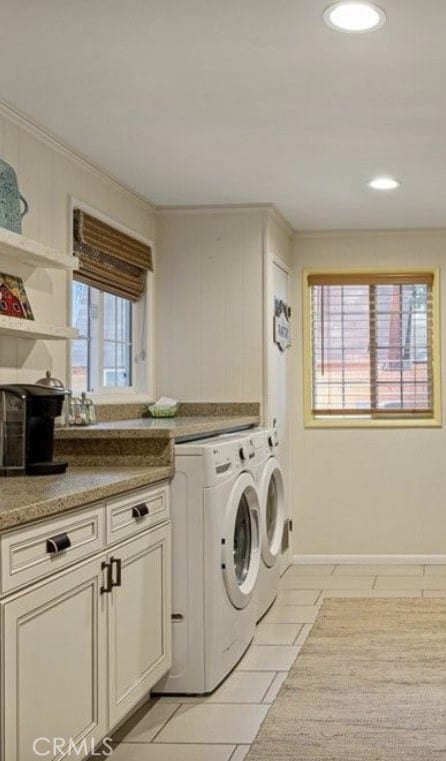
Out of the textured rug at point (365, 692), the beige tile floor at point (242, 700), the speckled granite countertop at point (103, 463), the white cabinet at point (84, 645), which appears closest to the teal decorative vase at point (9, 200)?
the speckled granite countertop at point (103, 463)

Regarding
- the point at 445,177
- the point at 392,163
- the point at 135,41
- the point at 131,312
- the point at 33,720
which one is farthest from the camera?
the point at 131,312

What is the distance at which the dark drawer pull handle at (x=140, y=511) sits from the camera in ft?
9.97

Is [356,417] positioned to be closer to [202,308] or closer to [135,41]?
[202,308]

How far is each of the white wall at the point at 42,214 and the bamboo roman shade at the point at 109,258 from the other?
0.13m

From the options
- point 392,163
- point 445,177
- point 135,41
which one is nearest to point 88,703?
point 135,41

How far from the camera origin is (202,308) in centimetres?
558

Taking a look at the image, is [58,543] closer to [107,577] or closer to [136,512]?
[107,577]

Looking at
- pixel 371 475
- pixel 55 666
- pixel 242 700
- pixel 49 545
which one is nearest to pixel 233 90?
pixel 49 545

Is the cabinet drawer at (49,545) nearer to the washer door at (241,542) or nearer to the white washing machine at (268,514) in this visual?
the washer door at (241,542)

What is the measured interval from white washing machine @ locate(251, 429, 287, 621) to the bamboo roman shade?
1105 millimetres

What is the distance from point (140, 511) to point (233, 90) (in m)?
1.58

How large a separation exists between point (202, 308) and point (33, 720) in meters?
3.61

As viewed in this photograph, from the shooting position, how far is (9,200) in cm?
344

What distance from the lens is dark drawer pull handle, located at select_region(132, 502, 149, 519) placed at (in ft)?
9.97
